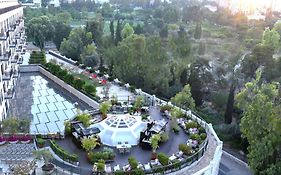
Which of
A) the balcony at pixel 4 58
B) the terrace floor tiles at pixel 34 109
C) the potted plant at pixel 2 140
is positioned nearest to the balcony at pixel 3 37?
the balcony at pixel 4 58

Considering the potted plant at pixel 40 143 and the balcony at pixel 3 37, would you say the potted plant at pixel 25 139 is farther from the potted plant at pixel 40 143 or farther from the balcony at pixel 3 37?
the balcony at pixel 3 37

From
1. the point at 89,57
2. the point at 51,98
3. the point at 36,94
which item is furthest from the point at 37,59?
the point at 51,98

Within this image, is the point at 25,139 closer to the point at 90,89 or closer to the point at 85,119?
the point at 85,119

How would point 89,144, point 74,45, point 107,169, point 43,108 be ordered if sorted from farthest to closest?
point 74,45 → point 43,108 → point 89,144 → point 107,169

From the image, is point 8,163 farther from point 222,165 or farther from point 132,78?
point 132,78

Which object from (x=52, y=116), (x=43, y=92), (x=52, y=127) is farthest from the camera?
(x=43, y=92)

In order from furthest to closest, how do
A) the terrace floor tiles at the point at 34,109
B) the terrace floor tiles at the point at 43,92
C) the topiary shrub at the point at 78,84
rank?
the terrace floor tiles at the point at 43,92 < the topiary shrub at the point at 78,84 < the terrace floor tiles at the point at 34,109

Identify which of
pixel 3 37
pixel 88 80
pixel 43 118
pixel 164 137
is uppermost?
pixel 3 37
